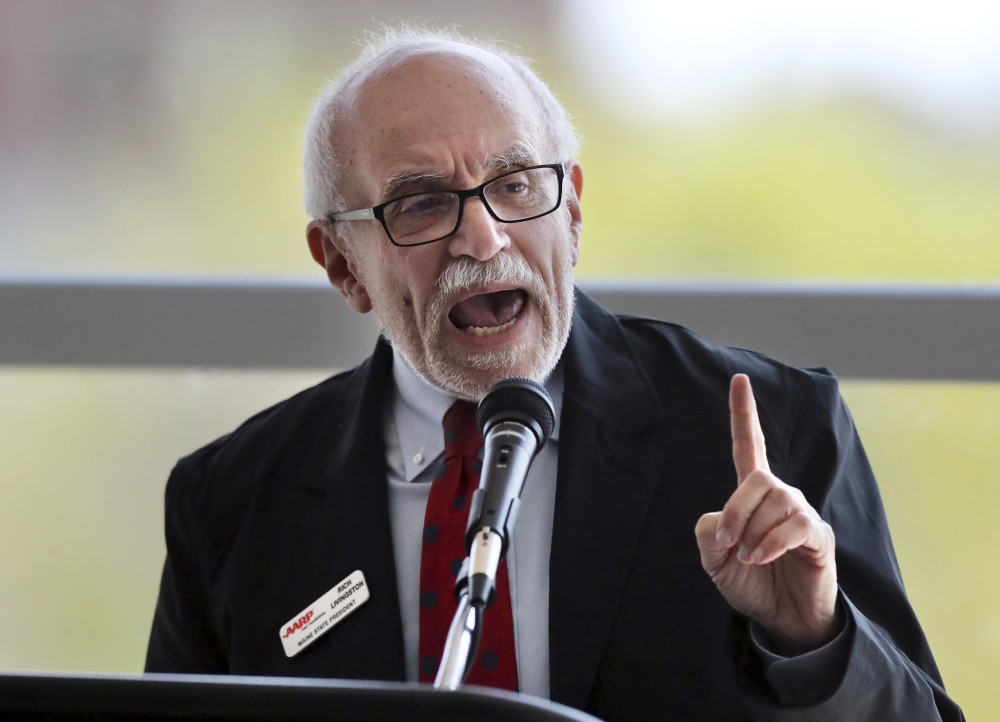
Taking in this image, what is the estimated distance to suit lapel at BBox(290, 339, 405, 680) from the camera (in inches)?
61.7

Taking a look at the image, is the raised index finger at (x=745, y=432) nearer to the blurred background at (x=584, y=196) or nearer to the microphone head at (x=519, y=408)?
the microphone head at (x=519, y=408)

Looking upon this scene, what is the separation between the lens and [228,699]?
2.10 feet

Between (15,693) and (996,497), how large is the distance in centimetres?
249

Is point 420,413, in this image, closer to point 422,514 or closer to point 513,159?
point 422,514

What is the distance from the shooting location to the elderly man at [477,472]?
148cm


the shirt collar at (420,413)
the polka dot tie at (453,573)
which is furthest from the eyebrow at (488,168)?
the polka dot tie at (453,573)

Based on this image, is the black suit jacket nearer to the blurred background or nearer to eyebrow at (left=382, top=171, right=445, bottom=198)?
eyebrow at (left=382, top=171, right=445, bottom=198)

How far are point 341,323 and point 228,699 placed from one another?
206 centimetres

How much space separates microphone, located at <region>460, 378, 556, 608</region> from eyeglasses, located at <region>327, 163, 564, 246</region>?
1.94 ft

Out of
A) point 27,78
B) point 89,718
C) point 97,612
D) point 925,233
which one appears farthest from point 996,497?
point 27,78

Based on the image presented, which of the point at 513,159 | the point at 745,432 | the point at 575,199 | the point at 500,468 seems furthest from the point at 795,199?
the point at 500,468

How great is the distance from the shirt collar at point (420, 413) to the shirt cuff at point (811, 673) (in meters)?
0.60

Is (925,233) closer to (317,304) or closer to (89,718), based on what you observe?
(317,304)

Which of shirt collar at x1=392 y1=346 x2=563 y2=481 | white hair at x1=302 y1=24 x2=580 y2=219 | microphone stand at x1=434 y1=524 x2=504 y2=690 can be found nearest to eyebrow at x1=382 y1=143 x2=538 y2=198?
white hair at x1=302 y1=24 x2=580 y2=219
